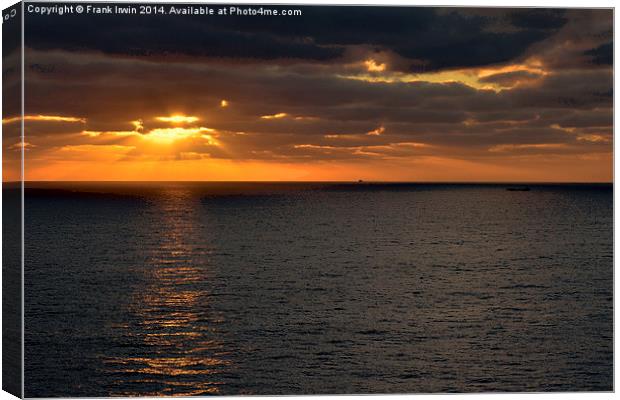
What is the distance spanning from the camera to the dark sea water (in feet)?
153

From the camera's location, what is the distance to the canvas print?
31266 mm

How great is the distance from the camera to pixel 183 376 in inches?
1734

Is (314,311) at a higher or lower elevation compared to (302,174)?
lower

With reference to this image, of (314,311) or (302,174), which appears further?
(314,311)

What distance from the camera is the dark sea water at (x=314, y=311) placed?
46562mm

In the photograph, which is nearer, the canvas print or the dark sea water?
the canvas print

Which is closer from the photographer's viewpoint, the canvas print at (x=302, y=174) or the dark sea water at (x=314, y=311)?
the canvas print at (x=302, y=174)

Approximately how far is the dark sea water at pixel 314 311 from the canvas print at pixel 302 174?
0.29 metres

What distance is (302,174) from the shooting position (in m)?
55.2

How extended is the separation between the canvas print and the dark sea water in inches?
11.3

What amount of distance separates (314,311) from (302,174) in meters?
13.4

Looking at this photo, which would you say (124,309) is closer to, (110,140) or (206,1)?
(110,140)

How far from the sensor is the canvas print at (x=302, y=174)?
31.3m

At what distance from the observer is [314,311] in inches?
2559
